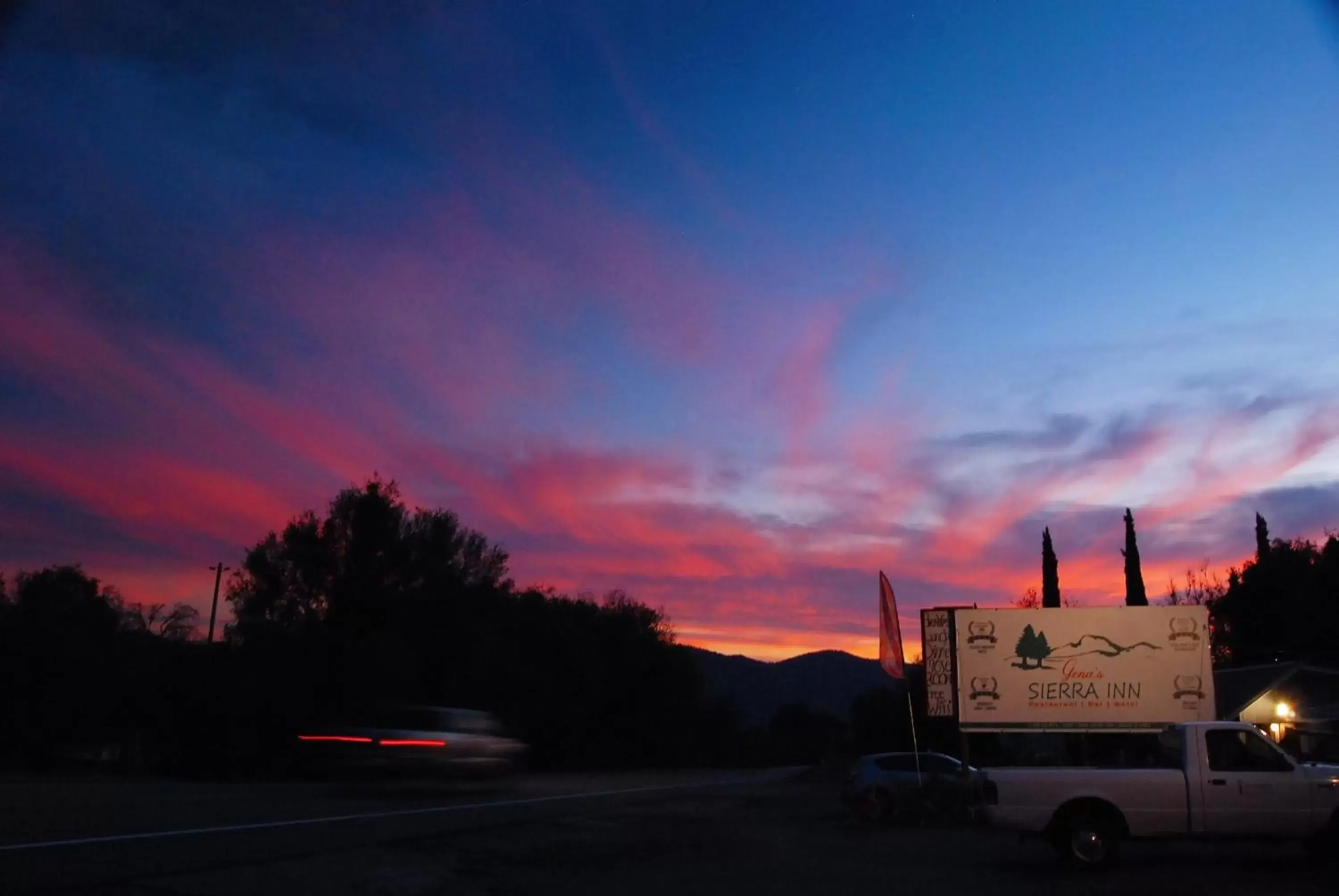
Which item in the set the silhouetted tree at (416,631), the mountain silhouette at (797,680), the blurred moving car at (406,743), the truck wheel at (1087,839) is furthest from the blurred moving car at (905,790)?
the mountain silhouette at (797,680)

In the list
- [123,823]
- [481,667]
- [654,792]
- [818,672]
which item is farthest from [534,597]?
[818,672]

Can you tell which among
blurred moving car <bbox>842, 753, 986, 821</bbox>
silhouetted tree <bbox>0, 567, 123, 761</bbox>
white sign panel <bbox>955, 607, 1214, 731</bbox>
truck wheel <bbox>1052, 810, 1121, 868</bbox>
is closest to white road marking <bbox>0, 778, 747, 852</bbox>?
blurred moving car <bbox>842, 753, 986, 821</bbox>

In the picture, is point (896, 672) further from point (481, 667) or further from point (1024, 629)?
point (481, 667)

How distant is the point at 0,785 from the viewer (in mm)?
19953

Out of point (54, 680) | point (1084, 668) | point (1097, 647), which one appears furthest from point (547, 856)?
point (54, 680)

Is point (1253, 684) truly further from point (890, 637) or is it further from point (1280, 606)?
point (1280, 606)

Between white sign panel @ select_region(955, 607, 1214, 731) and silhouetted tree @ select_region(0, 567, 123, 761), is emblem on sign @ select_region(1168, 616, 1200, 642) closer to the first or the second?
white sign panel @ select_region(955, 607, 1214, 731)

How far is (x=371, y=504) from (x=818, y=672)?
144 meters

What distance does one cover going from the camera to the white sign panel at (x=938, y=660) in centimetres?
2542

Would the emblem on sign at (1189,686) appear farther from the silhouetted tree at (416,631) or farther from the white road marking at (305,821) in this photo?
the silhouetted tree at (416,631)

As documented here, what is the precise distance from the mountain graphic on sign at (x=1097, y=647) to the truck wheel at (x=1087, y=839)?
460 inches

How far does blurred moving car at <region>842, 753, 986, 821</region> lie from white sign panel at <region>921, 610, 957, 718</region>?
2.43m

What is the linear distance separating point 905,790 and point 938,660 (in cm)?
503

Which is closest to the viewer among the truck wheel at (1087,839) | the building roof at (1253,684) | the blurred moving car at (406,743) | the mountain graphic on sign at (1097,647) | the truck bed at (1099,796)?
the truck wheel at (1087,839)
